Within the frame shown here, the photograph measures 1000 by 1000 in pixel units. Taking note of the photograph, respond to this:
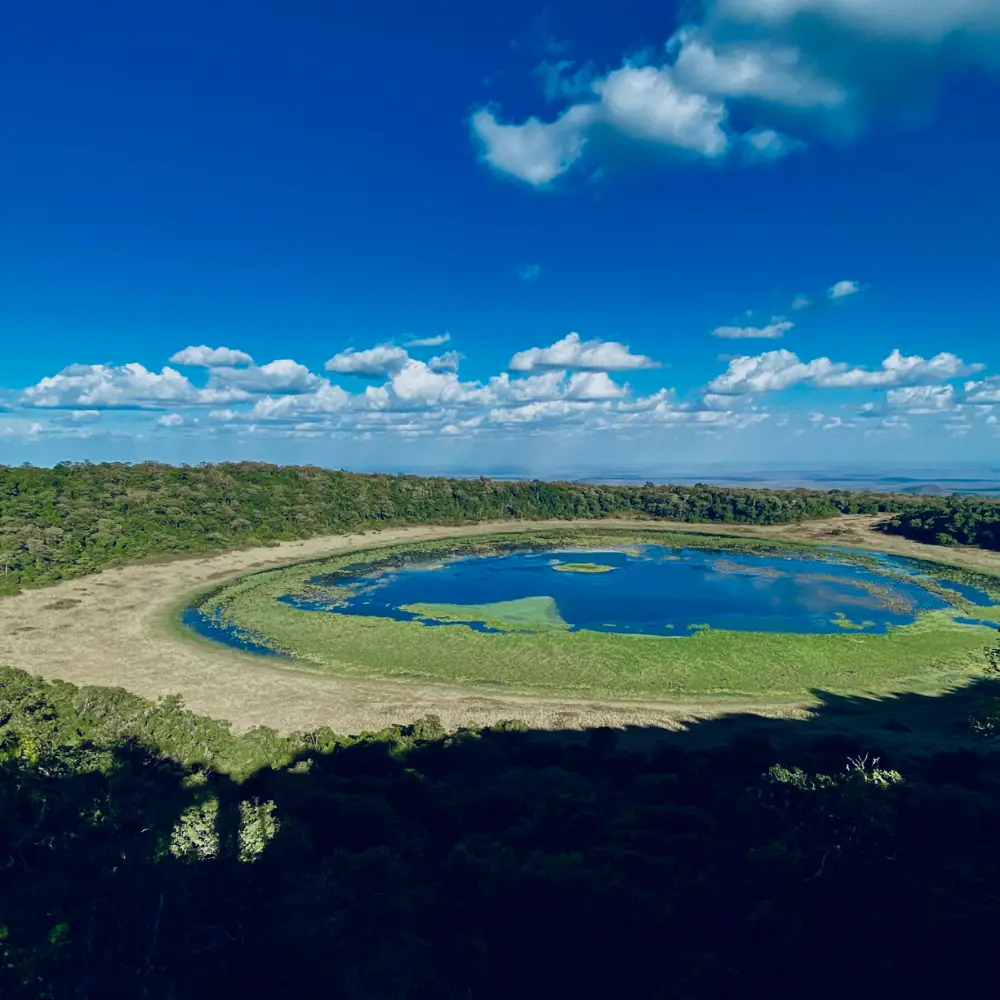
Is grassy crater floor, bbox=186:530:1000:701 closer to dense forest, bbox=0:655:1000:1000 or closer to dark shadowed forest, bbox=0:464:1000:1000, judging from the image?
dark shadowed forest, bbox=0:464:1000:1000

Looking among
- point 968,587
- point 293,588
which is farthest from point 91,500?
point 968,587

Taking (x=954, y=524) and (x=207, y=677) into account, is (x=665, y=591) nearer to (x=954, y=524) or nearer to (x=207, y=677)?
(x=207, y=677)

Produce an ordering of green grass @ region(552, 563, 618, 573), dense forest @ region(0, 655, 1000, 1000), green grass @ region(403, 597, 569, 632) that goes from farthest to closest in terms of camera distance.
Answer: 1. green grass @ region(552, 563, 618, 573)
2. green grass @ region(403, 597, 569, 632)
3. dense forest @ region(0, 655, 1000, 1000)

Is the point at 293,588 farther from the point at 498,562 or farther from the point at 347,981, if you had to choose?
the point at 347,981

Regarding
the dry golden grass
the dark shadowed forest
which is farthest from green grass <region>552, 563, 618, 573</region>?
the dark shadowed forest

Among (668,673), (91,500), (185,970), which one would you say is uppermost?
(91,500)

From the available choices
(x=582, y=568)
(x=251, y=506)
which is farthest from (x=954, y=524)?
(x=251, y=506)
